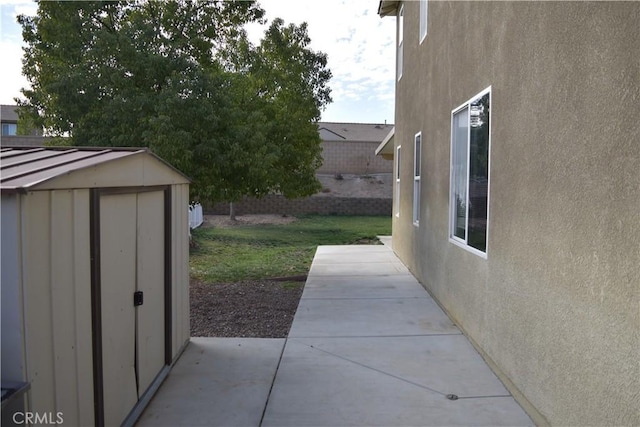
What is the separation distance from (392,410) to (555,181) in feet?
6.82

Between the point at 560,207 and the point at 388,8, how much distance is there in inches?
414

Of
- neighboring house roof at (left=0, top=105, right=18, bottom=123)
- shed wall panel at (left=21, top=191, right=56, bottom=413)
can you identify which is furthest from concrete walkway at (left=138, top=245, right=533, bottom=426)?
neighboring house roof at (left=0, top=105, right=18, bottom=123)

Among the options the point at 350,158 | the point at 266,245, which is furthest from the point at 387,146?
the point at 350,158

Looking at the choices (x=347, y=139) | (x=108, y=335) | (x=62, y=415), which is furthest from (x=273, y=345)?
(x=347, y=139)

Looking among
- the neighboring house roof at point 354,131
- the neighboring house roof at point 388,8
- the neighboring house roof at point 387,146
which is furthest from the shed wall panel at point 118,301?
the neighboring house roof at point 354,131

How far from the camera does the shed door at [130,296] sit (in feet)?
10.8

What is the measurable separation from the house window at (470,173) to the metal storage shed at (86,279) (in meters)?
3.06

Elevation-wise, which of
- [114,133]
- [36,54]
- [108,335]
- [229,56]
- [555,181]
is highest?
[229,56]

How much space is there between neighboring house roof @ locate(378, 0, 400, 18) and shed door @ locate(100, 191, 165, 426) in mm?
9302

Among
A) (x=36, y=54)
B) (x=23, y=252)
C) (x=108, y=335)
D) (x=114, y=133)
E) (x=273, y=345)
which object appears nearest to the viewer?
(x=23, y=252)

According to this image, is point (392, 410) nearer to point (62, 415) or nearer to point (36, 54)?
point (62, 415)

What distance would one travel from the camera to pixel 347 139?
3906 cm

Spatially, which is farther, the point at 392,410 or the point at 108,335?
the point at 392,410

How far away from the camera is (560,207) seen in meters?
3.32
